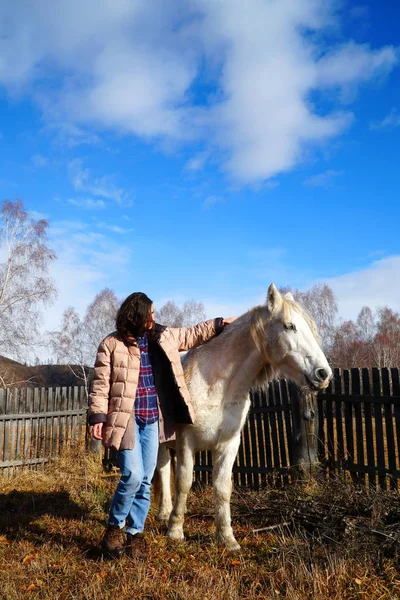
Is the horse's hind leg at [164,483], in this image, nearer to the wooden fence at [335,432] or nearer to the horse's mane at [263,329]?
Result: the horse's mane at [263,329]

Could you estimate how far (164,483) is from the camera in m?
5.44

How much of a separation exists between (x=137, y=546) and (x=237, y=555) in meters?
0.89

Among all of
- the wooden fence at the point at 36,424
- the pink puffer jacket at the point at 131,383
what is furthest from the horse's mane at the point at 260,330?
the wooden fence at the point at 36,424

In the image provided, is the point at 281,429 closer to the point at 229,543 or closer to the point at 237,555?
the point at 229,543

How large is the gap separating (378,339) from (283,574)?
156ft

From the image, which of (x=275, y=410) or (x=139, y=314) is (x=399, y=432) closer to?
(x=275, y=410)

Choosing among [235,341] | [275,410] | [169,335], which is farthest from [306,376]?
[275,410]

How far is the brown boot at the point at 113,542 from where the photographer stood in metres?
4.04

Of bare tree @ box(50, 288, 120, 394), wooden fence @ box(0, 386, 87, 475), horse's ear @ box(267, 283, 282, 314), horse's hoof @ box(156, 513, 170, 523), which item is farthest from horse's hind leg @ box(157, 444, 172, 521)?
bare tree @ box(50, 288, 120, 394)

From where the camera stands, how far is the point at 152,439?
4.35 m

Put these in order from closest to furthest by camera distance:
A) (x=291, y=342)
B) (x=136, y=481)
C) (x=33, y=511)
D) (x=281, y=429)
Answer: (x=136, y=481)
(x=291, y=342)
(x=33, y=511)
(x=281, y=429)

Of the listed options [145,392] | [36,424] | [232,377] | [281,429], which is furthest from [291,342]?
[36,424]

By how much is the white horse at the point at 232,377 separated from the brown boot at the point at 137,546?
1.88 feet

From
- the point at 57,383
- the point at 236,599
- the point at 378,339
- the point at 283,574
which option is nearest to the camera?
the point at 236,599
